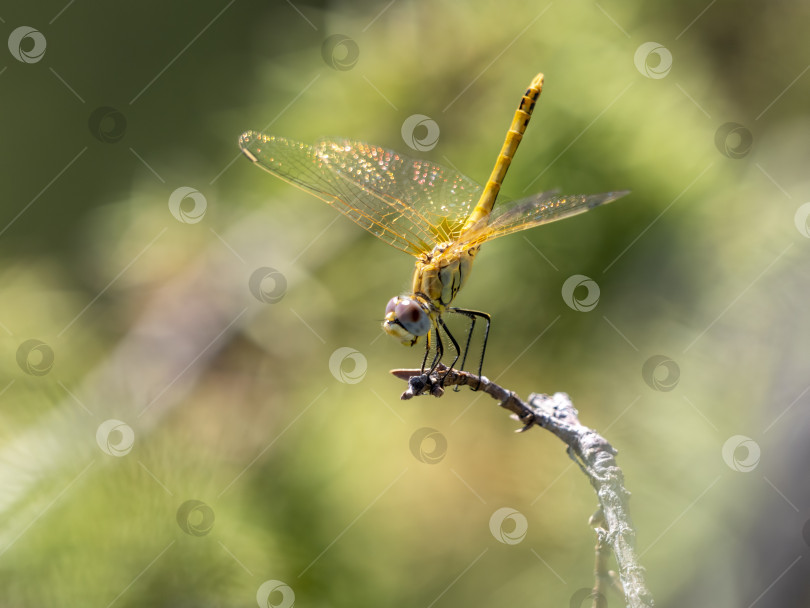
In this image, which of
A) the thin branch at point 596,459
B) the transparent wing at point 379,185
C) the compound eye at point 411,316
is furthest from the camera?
the transparent wing at point 379,185

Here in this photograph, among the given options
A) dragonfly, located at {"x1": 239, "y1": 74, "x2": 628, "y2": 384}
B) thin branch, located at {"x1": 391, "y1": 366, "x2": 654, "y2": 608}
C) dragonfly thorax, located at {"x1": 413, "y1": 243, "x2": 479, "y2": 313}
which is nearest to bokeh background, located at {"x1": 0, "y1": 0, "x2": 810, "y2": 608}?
thin branch, located at {"x1": 391, "y1": 366, "x2": 654, "y2": 608}

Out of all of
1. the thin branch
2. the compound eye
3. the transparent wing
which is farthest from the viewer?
the transparent wing

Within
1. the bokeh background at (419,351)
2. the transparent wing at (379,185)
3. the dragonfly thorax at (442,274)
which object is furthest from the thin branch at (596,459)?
the transparent wing at (379,185)

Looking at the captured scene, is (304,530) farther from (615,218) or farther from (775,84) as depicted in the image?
(775,84)

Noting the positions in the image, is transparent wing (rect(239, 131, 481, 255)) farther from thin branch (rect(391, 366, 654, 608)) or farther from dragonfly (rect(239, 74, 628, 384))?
thin branch (rect(391, 366, 654, 608))

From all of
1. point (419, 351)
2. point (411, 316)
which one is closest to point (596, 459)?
point (411, 316)

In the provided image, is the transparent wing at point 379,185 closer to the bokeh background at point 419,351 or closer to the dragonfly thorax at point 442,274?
the dragonfly thorax at point 442,274

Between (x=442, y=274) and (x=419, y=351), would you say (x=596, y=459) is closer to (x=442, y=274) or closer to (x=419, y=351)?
(x=442, y=274)
